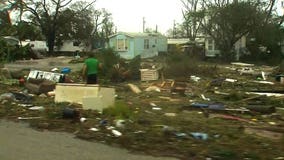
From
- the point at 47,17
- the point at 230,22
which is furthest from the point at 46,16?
the point at 230,22

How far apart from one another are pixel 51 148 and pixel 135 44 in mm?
52673

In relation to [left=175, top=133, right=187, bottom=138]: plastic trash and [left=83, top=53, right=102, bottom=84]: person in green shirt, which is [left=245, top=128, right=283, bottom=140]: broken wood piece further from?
[left=83, top=53, right=102, bottom=84]: person in green shirt

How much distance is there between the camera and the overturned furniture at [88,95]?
516 inches

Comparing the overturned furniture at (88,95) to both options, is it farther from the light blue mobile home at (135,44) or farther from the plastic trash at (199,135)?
the light blue mobile home at (135,44)

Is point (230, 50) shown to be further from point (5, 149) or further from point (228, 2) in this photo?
point (5, 149)

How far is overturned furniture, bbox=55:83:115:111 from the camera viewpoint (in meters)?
13.1

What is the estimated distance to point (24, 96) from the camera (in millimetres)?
15898

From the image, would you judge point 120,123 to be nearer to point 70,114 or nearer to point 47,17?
point 70,114

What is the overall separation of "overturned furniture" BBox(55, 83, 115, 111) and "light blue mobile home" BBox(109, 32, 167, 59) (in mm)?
44742

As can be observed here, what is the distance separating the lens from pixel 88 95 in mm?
13914

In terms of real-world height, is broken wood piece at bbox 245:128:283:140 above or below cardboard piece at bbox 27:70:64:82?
below

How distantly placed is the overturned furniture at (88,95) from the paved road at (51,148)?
269 centimetres

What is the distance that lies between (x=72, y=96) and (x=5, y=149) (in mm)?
5825

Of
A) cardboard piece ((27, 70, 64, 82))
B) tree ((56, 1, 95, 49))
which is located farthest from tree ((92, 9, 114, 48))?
cardboard piece ((27, 70, 64, 82))
